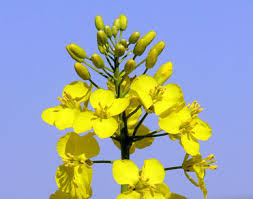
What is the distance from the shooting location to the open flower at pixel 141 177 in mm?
4230

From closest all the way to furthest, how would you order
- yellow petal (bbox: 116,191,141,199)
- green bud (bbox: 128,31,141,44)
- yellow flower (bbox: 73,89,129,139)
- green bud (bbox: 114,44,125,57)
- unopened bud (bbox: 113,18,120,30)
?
yellow petal (bbox: 116,191,141,199) → yellow flower (bbox: 73,89,129,139) → green bud (bbox: 114,44,125,57) → green bud (bbox: 128,31,141,44) → unopened bud (bbox: 113,18,120,30)

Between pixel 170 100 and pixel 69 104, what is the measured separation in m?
1.07

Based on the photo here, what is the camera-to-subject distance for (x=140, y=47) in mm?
4684

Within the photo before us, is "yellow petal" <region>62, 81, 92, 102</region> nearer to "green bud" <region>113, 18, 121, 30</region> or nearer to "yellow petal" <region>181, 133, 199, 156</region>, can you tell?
"green bud" <region>113, 18, 121, 30</region>

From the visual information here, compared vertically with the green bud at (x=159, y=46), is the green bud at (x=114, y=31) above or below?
above

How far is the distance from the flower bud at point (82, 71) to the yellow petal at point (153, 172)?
1090 mm

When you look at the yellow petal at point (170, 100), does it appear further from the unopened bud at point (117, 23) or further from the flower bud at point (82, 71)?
the unopened bud at point (117, 23)

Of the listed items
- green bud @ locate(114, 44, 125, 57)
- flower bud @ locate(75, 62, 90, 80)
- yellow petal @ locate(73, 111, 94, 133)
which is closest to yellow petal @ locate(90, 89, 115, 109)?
yellow petal @ locate(73, 111, 94, 133)

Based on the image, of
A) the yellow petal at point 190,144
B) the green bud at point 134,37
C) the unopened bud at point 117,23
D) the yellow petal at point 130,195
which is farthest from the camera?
the unopened bud at point 117,23

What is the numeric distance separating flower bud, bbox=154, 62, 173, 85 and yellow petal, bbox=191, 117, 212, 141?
54 centimetres

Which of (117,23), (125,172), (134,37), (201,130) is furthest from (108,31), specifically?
(125,172)

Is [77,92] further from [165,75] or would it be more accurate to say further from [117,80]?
[165,75]

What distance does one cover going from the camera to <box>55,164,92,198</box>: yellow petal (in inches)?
174

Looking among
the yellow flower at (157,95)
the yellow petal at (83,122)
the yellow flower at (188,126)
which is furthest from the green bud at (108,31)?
the yellow flower at (188,126)
